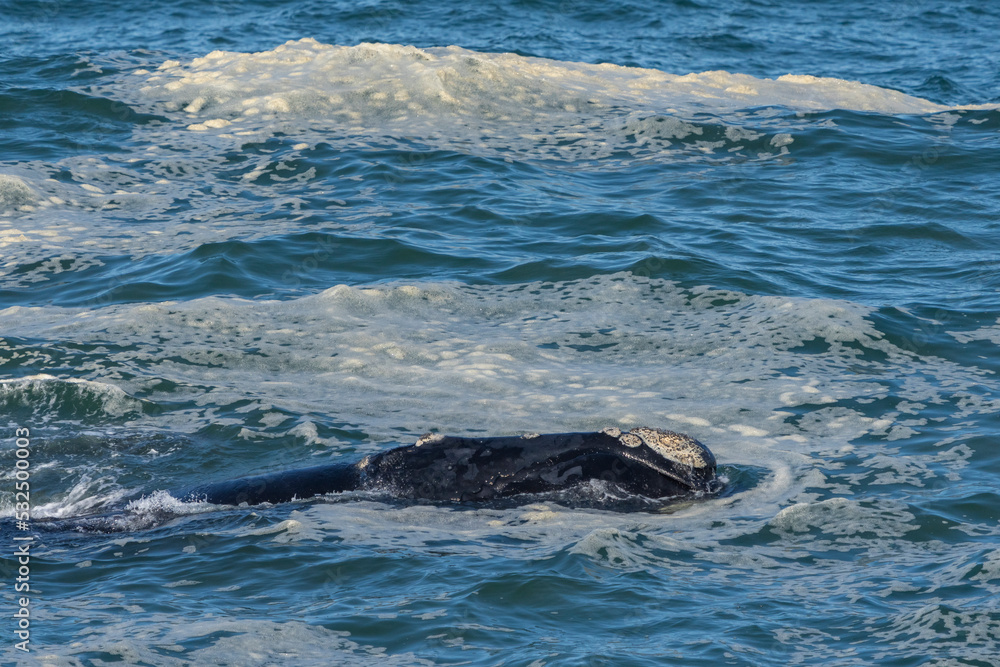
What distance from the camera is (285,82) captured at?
16.8 m

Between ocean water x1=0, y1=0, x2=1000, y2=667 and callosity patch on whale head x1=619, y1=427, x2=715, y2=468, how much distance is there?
0.35m

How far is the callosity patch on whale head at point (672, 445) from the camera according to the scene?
6.71 meters

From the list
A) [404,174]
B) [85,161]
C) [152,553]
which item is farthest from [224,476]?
[85,161]

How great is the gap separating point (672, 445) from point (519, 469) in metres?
0.89

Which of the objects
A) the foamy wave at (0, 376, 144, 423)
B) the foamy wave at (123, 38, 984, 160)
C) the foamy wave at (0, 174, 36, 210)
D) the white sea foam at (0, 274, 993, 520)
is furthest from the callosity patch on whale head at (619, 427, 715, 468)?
the foamy wave at (0, 174, 36, 210)

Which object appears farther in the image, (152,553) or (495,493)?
(495,493)

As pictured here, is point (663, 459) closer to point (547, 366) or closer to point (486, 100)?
point (547, 366)

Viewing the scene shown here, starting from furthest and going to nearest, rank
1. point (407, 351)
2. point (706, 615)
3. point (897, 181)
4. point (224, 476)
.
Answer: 1. point (897, 181)
2. point (407, 351)
3. point (224, 476)
4. point (706, 615)

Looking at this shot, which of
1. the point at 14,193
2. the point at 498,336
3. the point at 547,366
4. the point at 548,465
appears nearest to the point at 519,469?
the point at 548,465

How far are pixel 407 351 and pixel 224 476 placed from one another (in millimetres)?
2423

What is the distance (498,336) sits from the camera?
9.82 m

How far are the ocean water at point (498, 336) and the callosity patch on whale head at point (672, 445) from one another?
1.15 feet

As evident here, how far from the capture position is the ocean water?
5.53 metres

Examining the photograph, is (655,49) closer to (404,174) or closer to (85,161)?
(404,174)
